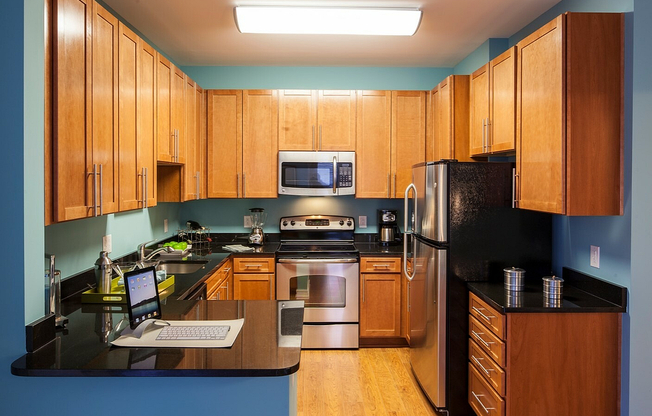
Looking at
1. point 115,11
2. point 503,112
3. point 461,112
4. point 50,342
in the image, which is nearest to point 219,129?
point 115,11

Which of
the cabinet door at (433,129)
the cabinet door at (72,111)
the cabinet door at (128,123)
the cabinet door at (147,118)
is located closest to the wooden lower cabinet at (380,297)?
the cabinet door at (433,129)

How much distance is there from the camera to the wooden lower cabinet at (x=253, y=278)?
4.18 metres

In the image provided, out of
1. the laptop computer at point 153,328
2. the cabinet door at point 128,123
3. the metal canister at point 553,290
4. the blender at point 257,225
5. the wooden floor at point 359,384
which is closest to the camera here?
the laptop computer at point 153,328

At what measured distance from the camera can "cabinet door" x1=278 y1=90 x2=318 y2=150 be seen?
4453mm

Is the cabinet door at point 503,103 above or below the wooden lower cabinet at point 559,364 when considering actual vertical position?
above

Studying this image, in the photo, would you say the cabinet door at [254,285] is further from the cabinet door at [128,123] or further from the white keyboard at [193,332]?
the white keyboard at [193,332]

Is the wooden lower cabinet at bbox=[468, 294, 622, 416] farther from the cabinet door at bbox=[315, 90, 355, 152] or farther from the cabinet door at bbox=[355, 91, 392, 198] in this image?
the cabinet door at bbox=[315, 90, 355, 152]

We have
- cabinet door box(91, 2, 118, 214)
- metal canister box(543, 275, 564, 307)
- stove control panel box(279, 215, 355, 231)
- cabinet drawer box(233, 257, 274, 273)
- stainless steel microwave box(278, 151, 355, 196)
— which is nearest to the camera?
cabinet door box(91, 2, 118, 214)

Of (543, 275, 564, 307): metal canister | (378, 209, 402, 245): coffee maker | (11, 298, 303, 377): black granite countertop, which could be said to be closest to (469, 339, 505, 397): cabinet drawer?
(543, 275, 564, 307): metal canister

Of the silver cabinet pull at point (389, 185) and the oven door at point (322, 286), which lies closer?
the oven door at point (322, 286)

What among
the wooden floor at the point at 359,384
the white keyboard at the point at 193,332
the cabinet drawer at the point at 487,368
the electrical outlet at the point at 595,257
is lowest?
the wooden floor at the point at 359,384

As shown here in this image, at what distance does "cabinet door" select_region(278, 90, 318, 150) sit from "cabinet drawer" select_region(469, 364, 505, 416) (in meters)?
2.47

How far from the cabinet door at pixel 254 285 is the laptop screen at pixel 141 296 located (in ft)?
7.47
